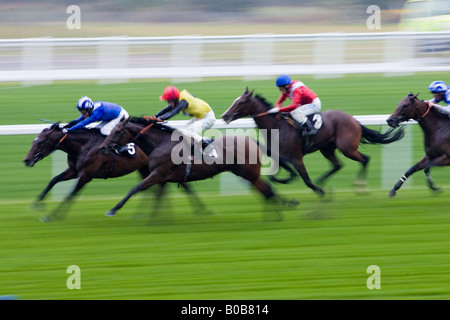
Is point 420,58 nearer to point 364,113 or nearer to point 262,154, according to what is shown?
point 364,113

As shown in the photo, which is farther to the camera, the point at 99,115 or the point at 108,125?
the point at 108,125

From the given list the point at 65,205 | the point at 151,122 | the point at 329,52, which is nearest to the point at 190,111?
the point at 151,122

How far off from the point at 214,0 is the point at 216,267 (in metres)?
18.0

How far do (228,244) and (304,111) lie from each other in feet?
8.45

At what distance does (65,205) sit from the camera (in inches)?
301

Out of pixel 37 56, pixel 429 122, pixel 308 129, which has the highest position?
pixel 37 56

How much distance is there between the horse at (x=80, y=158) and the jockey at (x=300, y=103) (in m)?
1.53

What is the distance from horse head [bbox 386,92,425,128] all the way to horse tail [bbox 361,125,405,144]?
370 mm

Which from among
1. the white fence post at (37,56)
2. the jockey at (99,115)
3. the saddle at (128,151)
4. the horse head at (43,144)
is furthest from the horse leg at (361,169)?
the white fence post at (37,56)

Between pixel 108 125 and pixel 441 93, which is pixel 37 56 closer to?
pixel 108 125

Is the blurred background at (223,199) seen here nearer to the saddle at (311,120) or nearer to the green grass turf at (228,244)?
the green grass turf at (228,244)

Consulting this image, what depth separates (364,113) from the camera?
39.9 feet

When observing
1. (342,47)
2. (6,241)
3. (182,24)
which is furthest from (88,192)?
(182,24)

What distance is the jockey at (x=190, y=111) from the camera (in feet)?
24.4
